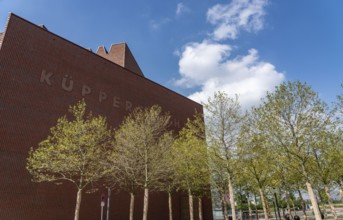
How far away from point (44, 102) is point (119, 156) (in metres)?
8.76

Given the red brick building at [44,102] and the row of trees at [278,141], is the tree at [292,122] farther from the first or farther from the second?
the red brick building at [44,102]

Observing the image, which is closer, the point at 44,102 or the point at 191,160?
the point at 44,102

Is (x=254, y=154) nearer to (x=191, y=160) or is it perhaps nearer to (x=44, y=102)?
(x=191, y=160)

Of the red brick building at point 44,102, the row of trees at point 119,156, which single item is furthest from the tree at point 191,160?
the red brick building at point 44,102

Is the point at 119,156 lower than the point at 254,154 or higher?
higher

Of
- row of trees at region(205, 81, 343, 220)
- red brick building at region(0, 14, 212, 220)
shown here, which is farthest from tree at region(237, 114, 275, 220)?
red brick building at region(0, 14, 212, 220)

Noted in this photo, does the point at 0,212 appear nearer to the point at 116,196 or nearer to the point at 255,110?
the point at 116,196

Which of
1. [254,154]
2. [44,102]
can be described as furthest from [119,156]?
[254,154]

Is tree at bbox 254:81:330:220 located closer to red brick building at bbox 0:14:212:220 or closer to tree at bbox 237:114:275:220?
tree at bbox 237:114:275:220

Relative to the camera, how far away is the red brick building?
19578 mm

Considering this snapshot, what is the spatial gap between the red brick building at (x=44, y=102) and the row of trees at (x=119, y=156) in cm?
114

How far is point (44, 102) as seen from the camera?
22.9 meters

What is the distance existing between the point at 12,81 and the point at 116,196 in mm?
14881

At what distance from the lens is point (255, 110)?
19.2 meters
